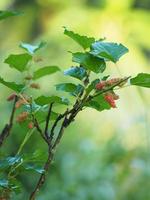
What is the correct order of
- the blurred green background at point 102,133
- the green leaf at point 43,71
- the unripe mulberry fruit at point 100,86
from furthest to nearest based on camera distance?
the blurred green background at point 102,133
the green leaf at point 43,71
the unripe mulberry fruit at point 100,86

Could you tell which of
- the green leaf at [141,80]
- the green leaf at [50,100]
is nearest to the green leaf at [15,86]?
the green leaf at [50,100]

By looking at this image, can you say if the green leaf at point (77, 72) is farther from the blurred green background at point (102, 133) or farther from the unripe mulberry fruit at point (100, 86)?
the blurred green background at point (102, 133)

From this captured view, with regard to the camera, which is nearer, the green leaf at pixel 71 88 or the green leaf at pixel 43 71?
the green leaf at pixel 71 88

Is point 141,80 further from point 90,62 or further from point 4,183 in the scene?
point 4,183

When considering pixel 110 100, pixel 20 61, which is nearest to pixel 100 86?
pixel 110 100

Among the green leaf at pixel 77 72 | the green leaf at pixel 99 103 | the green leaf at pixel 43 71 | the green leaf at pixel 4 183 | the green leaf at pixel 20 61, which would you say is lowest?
the green leaf at pixel 4 183

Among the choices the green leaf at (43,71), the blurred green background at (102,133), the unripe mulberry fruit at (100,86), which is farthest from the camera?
the blurred green background at (102,133)
